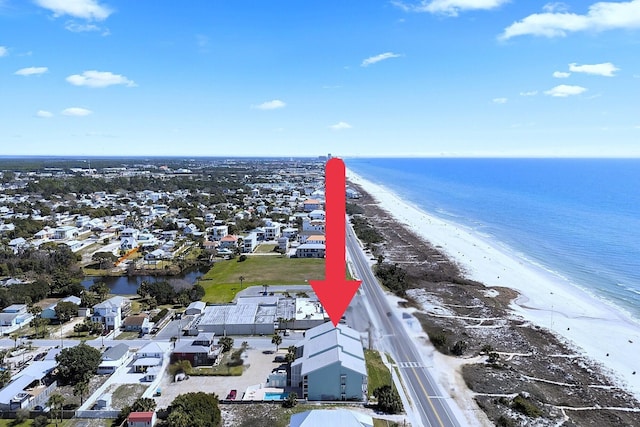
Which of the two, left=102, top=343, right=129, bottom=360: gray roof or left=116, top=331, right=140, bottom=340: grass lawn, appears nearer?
left=102, top=343, right=129, bottom=360: gray roof

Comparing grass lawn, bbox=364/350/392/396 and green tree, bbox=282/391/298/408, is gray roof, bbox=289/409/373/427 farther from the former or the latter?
grass lawn, bbox=364/350/392/396

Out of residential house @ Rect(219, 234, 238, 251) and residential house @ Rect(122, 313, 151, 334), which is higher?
residential house @ Rect(219, 234, 238, 251)

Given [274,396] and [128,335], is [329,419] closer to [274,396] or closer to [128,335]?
[274,396]

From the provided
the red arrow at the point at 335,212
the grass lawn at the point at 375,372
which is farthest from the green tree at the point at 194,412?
the red arrow at the point at 335,212

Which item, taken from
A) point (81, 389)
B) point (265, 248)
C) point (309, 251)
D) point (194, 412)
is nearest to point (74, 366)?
point (81, 389)

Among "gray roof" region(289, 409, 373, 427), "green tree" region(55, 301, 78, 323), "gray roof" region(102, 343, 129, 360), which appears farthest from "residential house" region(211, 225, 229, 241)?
"gray roof" region(289, 409, 373, 427)

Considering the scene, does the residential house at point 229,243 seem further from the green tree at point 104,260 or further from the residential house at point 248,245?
the green tree at point 104,260
